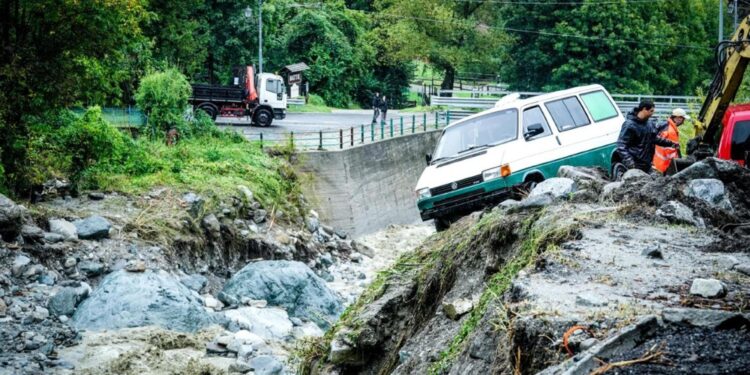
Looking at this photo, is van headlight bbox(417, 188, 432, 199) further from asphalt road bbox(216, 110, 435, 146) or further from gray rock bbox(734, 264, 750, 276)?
asphalt road bbox(216, 110, 435, 146)

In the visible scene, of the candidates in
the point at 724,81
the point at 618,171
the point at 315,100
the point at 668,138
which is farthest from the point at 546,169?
the point at 315,100

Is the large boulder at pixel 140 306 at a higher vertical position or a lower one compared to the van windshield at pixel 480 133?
lower

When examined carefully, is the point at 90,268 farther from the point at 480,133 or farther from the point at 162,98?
the point at 162,98

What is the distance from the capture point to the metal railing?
101ft

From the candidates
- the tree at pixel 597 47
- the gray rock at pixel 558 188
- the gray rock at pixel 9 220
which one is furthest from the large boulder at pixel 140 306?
the tree at pixel 597 47

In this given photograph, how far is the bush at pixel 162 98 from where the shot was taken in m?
28.6

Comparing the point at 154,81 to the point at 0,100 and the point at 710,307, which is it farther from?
the point at 710,307

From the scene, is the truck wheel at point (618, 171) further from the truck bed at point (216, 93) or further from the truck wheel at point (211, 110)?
the truck bed at point (216, 93)

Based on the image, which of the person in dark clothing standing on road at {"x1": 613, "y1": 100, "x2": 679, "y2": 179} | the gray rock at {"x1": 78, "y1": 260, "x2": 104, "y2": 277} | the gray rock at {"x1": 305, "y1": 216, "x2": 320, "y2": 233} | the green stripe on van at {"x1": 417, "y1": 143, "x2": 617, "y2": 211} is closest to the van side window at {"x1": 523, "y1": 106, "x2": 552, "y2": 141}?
the green stripe on van at {"x1": 417, "y1": 143, "x2": 617, "y2": 211}

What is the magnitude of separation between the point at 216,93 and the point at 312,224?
12139mm

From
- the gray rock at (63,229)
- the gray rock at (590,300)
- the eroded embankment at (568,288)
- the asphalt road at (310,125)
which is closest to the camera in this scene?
the eroded embankment at (568,288)

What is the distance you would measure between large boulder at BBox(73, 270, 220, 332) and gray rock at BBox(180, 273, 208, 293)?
162 centimetres

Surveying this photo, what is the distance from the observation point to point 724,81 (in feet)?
56.5

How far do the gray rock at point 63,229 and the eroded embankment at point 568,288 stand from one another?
8807mm
